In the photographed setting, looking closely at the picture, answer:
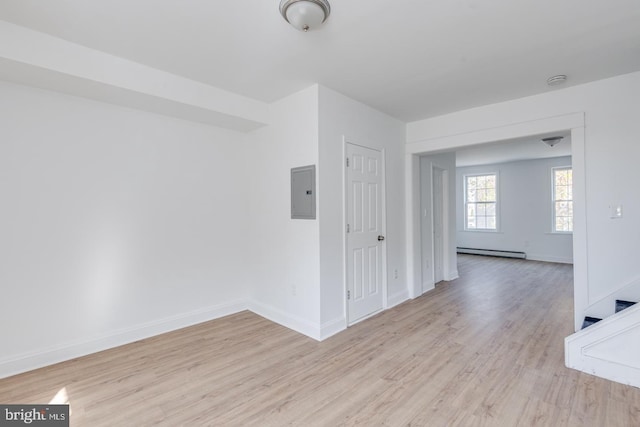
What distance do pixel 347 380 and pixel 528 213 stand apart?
24.5ft

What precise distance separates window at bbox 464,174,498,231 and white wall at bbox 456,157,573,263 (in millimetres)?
151

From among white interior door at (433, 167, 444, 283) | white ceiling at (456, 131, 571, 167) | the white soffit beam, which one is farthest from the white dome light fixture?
white ceiling at (456, 131, 571, 167)

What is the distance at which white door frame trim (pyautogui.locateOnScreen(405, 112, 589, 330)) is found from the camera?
118 inches

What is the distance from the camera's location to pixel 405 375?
2.38m

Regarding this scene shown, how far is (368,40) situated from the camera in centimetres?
226

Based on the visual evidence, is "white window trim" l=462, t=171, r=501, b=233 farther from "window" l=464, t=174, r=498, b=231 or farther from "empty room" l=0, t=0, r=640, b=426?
"empty room" l=0, t=0, r=640, b=426

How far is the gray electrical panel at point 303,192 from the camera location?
10.1 ft

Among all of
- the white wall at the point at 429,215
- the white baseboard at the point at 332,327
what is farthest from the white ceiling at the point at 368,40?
the white baseboard at the point at 332,327

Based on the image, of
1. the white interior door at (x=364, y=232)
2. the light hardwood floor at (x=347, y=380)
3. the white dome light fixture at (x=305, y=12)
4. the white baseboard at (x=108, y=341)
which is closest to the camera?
the white dome light fixture at (x=305, y=12)

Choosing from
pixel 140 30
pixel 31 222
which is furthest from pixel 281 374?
pixel 140 30

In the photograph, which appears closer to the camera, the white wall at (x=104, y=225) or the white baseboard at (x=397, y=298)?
the white wall at (x=104, y=225)

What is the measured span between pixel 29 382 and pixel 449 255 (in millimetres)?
5695

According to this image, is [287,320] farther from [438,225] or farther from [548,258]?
[548,258]

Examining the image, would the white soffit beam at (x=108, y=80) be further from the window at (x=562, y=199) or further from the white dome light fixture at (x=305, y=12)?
the window at (x=562, y=199)
